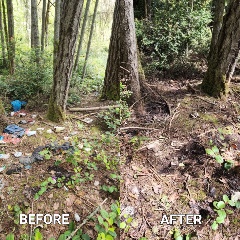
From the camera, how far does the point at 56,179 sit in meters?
2.64

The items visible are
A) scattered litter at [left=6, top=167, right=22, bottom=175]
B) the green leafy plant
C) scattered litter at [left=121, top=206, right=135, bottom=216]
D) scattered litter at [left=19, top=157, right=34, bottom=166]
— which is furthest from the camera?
scattered litter at [left=19, top=157, right=34, bottom=166]

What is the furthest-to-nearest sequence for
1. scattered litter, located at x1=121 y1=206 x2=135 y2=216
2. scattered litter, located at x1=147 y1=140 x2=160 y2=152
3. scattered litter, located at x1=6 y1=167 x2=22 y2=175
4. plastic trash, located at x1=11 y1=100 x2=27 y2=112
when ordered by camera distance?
plastic trash, located at x1=11 y1=100 x2=27 y2=112, scattered litter, located at x1=6 y1=167 x2=22 y2=175, scattered litter, located at x1=147 y1=140 x2=160 y2=152, scattered litter, located at x1=121 y1=206 x2=135 y2=216

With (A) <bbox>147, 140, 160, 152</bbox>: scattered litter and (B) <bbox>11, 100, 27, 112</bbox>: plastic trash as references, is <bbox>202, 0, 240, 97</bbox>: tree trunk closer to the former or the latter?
(A) <bbox>147, 140, 160, 152</bbox>: scattered litter

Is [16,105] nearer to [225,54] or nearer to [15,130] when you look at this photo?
[15,130]

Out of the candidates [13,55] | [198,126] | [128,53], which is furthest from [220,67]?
[13,55]

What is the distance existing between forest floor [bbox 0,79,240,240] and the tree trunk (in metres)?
0.20

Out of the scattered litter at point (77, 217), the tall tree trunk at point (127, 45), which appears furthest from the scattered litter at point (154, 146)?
the scattered litter at point (77, 217)

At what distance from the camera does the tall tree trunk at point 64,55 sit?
2977 mm

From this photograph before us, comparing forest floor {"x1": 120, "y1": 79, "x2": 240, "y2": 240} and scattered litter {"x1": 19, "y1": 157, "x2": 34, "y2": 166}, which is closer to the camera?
forest floor {"x1": 120, "y1": 79, "x2": 240, "y2": 240}

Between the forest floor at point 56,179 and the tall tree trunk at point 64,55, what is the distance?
349 millimetres

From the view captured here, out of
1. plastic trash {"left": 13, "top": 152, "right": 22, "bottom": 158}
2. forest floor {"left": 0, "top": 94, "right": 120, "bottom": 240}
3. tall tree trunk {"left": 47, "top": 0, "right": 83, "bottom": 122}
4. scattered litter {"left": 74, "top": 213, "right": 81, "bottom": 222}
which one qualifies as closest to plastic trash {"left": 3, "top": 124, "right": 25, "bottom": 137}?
forest floor {"left": 0, "top": 94, "right": 120, "bottom": 240}

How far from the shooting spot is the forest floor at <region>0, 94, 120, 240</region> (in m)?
2.25

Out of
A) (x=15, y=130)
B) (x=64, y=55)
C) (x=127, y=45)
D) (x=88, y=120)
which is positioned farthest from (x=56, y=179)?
(x=127, y=45)

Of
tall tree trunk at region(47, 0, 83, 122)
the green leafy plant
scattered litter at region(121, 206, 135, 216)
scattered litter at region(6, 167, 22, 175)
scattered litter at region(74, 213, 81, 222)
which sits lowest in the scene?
scattered litter at region(74, 213, 81, 222)
